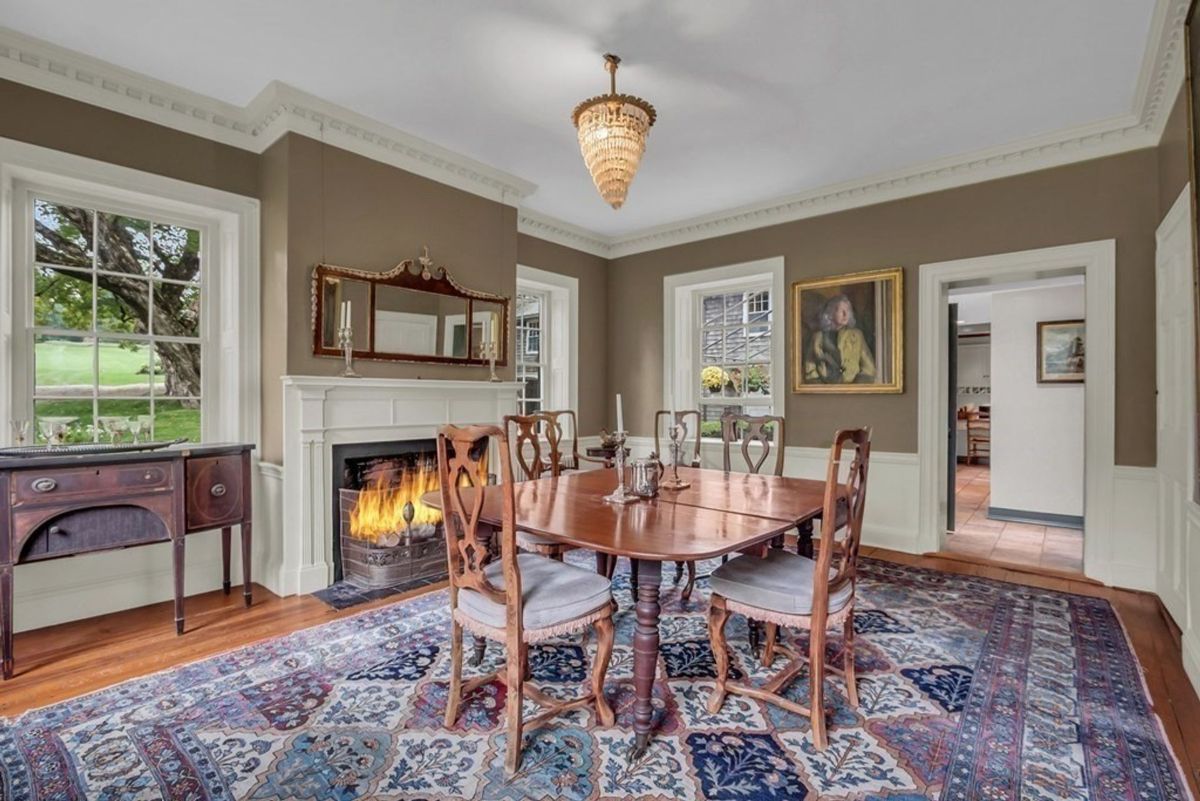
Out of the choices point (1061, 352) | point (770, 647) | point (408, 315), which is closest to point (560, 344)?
point (408, 315)

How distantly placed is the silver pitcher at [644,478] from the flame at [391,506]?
1250 mm

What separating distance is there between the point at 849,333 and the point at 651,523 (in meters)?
3.15

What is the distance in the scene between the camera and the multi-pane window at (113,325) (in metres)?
2.85

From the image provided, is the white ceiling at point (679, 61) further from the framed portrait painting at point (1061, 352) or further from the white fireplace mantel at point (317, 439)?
the framed portrait painting at point (1061, 352)

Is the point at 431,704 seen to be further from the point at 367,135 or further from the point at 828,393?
the point at 828,393

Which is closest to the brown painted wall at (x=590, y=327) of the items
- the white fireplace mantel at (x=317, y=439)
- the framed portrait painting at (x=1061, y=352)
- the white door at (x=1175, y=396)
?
the white fireplace mantel at (x=317, y=439)

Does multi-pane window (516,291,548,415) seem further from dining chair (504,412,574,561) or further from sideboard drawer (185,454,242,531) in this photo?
sideboard drawer (185,454,242,531)

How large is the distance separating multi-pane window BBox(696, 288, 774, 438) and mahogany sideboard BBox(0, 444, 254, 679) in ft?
12.6

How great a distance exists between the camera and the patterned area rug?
5.32 feet

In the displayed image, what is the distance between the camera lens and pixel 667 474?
296 cm

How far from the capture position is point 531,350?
17.9 ft

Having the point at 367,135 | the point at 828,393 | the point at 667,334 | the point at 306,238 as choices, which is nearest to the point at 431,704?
the point at 306,238

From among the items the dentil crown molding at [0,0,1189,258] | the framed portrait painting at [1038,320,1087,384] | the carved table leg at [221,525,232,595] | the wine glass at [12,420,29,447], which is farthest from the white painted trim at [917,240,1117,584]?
the wine glass at [12,420,29,447]

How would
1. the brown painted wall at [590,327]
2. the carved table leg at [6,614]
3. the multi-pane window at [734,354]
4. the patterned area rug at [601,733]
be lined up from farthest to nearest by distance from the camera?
Answer: the brown painted wall at [590,327] < the multi-pane window at [734,354] < the carved table leg at [6,614] < the patterned area rug at [601,733]
